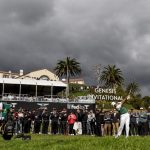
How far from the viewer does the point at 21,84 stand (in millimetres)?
82438

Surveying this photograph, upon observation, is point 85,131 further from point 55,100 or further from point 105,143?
point 55,100

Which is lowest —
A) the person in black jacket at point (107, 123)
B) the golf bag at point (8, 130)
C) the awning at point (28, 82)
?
the golf bag at point (8, 130)

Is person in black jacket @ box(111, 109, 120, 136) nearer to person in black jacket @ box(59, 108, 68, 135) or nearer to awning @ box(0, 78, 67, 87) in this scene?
person in black jacket @ box(59, 108, 68, 135)

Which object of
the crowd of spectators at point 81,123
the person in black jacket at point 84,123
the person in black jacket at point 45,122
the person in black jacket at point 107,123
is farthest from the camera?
the person in black jacket at point 45,122

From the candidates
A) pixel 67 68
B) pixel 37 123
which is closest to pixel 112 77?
pixel 67 68

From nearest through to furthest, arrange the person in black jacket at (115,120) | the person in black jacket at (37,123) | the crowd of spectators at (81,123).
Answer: the person in black jacket at (115,120)
the crowd of spectators at (81,123)
the person in black jacket at (37,123)

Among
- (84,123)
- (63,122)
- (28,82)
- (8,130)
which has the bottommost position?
(8,130)

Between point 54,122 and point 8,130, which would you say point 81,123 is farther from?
point 8,130

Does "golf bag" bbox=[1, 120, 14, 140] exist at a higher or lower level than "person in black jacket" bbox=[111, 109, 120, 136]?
lower

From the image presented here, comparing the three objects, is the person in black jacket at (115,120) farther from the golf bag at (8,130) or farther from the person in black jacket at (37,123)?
the golf bag at (8,130)

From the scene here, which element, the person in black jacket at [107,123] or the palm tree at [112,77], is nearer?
the person in black jacket at [107,123]

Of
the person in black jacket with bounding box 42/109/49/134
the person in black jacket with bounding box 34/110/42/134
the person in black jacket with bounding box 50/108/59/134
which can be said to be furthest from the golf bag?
the person in black jacket with bounding box 34/110/42/134

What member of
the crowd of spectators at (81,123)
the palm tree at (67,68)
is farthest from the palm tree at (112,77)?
the crowd of spectators at (81,123)

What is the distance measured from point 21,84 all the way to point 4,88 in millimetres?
4057
